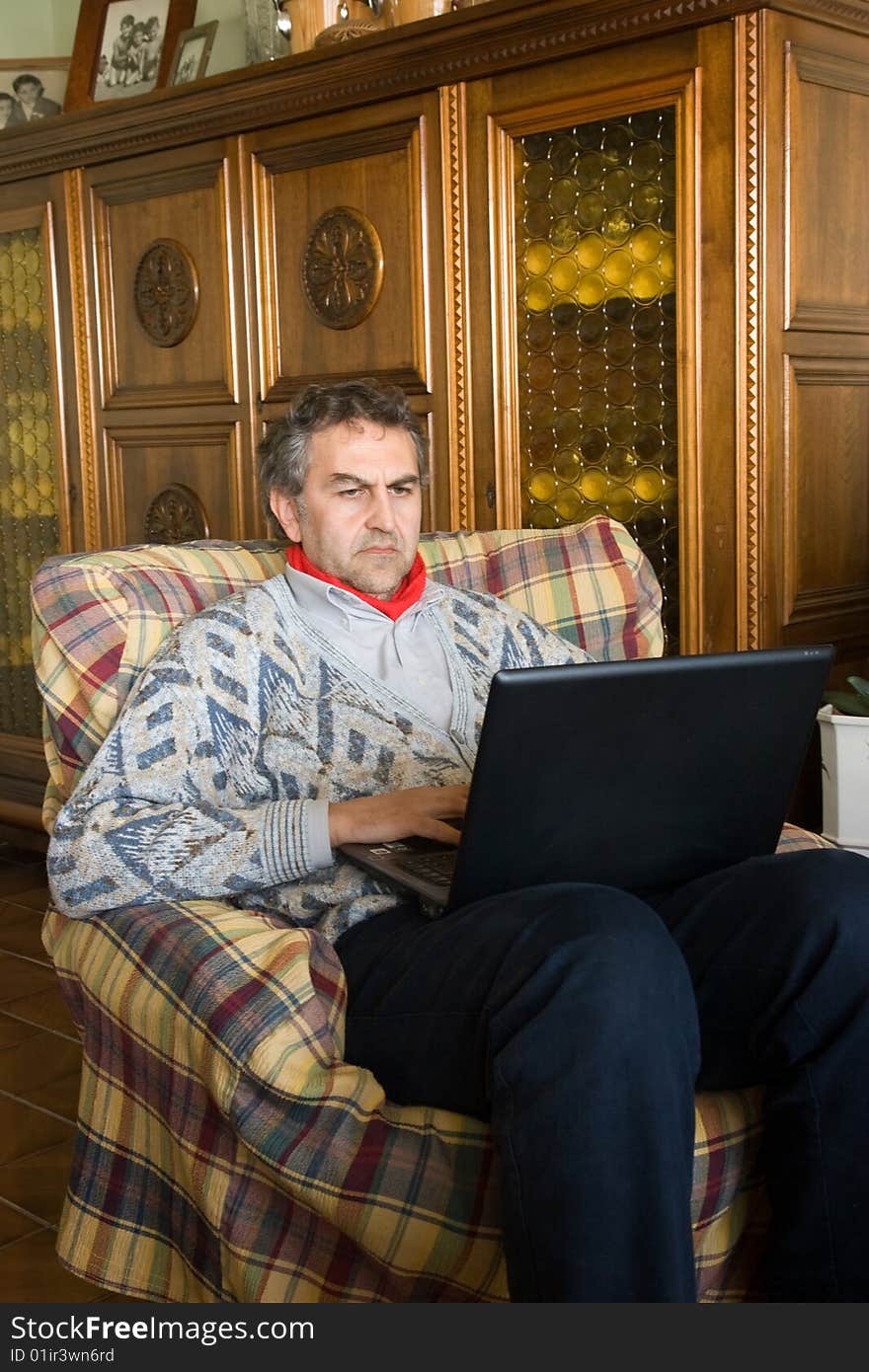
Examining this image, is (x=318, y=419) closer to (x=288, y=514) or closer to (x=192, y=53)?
(x=288, y=514)

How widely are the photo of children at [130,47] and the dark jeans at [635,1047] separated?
2.93m

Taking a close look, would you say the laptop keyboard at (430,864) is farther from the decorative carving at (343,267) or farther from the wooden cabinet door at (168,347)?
the wooden cabinet door at (168,347)

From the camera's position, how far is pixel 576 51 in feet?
9.09

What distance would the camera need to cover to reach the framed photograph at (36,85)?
4.13 m

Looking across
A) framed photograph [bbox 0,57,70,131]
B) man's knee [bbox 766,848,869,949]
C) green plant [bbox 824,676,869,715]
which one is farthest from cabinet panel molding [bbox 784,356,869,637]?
framed photograph [bbox 0,57,70,131]

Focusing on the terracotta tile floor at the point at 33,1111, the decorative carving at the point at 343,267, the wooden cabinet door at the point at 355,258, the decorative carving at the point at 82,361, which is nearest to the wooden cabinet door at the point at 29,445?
the decorative carving at the point at 82,361

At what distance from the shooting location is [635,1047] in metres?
1.29

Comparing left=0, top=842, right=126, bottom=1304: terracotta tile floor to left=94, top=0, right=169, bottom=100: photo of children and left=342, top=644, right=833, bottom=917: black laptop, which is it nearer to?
left=342, top=644, right=833, bottom=917: black laptop

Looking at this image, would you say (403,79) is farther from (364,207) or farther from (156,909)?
(156,909)

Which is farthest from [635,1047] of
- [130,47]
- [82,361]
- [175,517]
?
[130,47]

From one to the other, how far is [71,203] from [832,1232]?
318cm

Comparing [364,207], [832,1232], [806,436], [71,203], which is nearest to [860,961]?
[832,1232]

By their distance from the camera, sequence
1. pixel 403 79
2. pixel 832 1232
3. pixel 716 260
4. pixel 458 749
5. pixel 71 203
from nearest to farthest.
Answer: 1. pixel 832 1232
2. pixel 458 749
3. pixel 716 260
4. pixel 403 79
5. pixel 71 203

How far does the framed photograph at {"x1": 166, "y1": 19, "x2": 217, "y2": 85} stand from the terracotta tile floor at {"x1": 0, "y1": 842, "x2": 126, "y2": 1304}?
2.09 m
